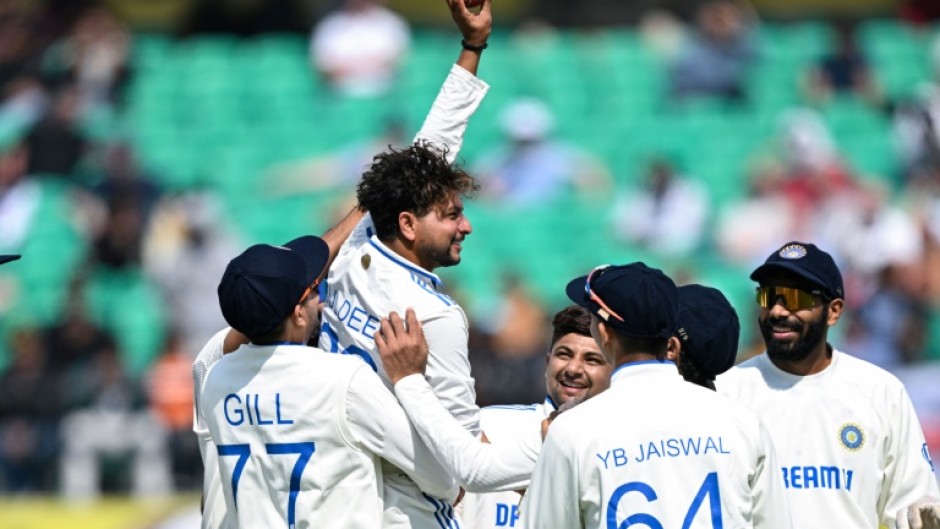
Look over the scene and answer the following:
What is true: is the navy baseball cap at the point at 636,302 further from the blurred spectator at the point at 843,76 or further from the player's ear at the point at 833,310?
the blurred spectator at the point at 843,76

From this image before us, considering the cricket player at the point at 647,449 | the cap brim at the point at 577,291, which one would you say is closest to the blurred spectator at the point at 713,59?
the cap brim at the point at 577,291

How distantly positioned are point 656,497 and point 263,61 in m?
13.6

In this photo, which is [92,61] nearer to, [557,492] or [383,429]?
[383,429]

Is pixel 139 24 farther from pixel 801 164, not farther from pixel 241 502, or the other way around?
pixel 241 502

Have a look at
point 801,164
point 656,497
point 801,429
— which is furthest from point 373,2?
point 656,497

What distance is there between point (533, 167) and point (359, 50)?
2465mm

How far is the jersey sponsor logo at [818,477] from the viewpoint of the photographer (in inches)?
236

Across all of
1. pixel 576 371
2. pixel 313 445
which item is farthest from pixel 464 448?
pixel 576 371

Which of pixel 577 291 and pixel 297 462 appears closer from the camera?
pixel 297 462

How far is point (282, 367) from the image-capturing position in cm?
508

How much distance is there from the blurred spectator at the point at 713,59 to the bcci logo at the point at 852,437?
1125cm

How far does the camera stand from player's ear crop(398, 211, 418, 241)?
17.4 feet

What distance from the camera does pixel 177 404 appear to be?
45.9 feet

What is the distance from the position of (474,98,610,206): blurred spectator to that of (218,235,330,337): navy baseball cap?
428 inches
